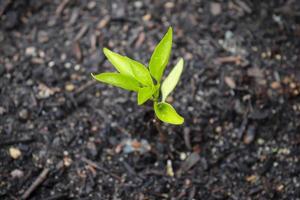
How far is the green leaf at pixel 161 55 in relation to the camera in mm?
1618

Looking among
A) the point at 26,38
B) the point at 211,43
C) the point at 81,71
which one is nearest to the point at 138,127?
the point at 81,71

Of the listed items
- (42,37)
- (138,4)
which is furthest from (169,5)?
(42,37)

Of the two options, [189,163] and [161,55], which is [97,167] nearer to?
[189,163]

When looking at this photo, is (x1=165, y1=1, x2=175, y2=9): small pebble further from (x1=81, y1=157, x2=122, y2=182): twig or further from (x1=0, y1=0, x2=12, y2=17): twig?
(x1=81, y1=157, x2=122, y2=182): twig

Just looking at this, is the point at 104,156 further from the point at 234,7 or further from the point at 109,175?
the point at 234,7

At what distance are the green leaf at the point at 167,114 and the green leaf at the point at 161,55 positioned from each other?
0.11 m

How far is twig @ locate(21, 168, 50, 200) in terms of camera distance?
1.95 meters

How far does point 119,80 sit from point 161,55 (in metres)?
0.18

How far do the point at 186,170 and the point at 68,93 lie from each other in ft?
2.28

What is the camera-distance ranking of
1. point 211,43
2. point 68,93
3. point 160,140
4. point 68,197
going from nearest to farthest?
point 68,197
point 160,140
point 68,93
point 211,43

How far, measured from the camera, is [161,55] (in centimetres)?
165

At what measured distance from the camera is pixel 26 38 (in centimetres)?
245

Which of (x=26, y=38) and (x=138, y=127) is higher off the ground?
(x=26, y=38)

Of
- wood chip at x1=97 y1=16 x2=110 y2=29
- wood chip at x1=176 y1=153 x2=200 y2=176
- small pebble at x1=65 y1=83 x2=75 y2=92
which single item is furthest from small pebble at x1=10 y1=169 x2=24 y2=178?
wood chip at x1=97 y1=16 x2=110 y2=29
